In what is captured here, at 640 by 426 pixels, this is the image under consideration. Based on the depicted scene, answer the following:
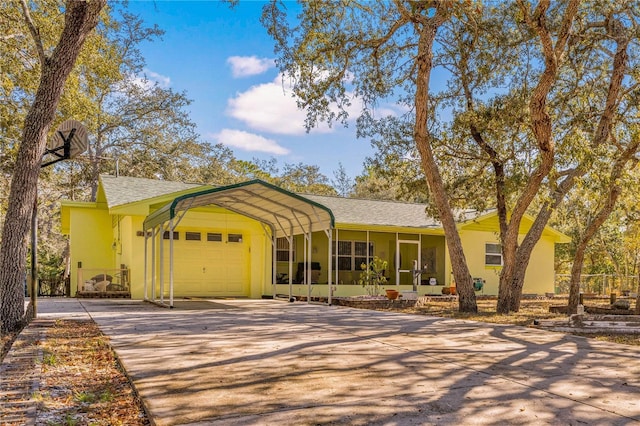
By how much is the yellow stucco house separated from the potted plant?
650 mm

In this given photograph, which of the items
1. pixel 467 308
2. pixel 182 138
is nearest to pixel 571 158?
pixel 467 308

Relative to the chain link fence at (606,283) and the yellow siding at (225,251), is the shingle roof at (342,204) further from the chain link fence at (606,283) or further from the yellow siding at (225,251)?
the chain link fence at (606,283)

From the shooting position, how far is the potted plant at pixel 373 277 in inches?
685

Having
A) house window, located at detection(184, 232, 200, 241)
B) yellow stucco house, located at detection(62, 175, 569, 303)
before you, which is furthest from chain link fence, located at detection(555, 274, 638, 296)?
house window, located at detection(184, 232, 200, 241)

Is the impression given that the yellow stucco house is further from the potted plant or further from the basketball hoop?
the basketball hoop

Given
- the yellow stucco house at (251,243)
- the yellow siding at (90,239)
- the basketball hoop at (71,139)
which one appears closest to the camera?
the basketball hoop at (71,139)

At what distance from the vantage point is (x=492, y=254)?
22547 millimetres

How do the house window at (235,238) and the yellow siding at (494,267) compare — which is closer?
the house window at (235,238)

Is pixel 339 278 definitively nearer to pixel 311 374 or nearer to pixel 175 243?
pixel 175 243

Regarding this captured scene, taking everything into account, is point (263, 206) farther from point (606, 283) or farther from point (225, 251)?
point (606, 283)

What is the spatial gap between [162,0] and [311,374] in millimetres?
7329

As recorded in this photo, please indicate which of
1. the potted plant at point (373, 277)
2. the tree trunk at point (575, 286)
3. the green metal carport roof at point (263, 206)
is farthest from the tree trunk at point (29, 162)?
the tree trunk at point (575, 286)

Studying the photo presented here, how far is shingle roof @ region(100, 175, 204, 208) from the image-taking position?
54.5 ft

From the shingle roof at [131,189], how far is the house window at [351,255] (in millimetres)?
5467
